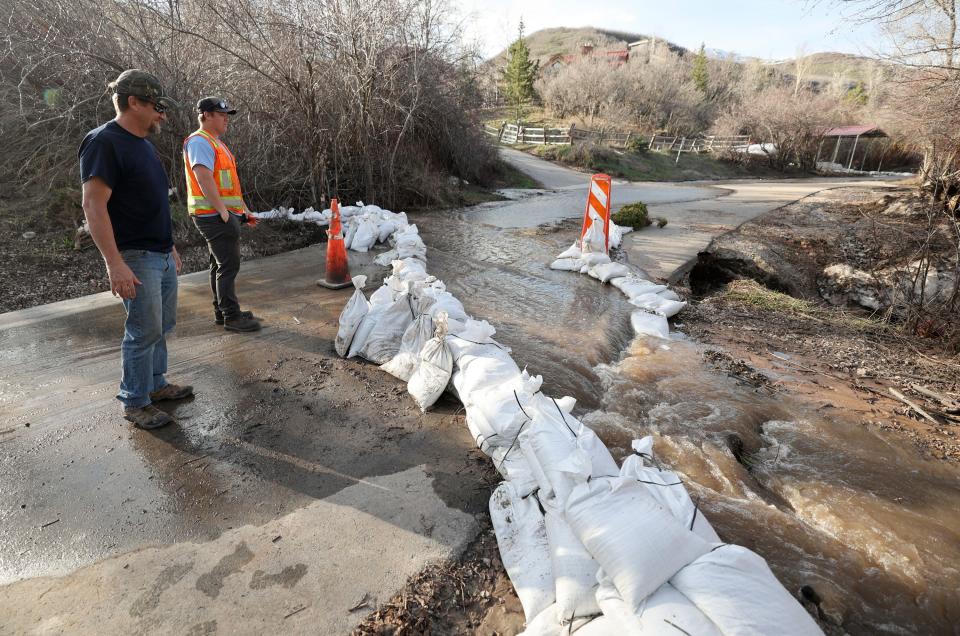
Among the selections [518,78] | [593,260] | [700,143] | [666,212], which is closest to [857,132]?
[700,143]

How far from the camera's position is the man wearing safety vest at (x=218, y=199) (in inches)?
134

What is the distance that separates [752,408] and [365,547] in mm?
2734

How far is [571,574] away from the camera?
168 centimetres

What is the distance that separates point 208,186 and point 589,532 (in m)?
3.28

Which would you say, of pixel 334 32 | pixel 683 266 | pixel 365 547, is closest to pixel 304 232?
pixel 334 32

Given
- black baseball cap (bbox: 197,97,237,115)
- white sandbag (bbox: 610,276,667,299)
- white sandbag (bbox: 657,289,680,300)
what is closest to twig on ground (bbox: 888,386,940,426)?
white sandbag (bbox: 657,289,680,300)

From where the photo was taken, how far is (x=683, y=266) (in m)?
6.79

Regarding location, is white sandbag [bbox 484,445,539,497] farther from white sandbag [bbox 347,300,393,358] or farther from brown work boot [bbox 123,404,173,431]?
brown work boot [bbox 123,404,173,431]

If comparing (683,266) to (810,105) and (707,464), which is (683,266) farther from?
(810,105)

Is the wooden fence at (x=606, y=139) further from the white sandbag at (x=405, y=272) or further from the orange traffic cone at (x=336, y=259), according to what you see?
the white sandbag at (x=405, y=272)

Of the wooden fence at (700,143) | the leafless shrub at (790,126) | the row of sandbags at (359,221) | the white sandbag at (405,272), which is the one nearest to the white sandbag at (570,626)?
the white sandbag at (405,272)

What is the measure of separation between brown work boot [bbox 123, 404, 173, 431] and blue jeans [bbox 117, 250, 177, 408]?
3 cm

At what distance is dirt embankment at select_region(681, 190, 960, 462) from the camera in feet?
11.4

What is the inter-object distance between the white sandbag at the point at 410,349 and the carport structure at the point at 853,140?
113 feet
